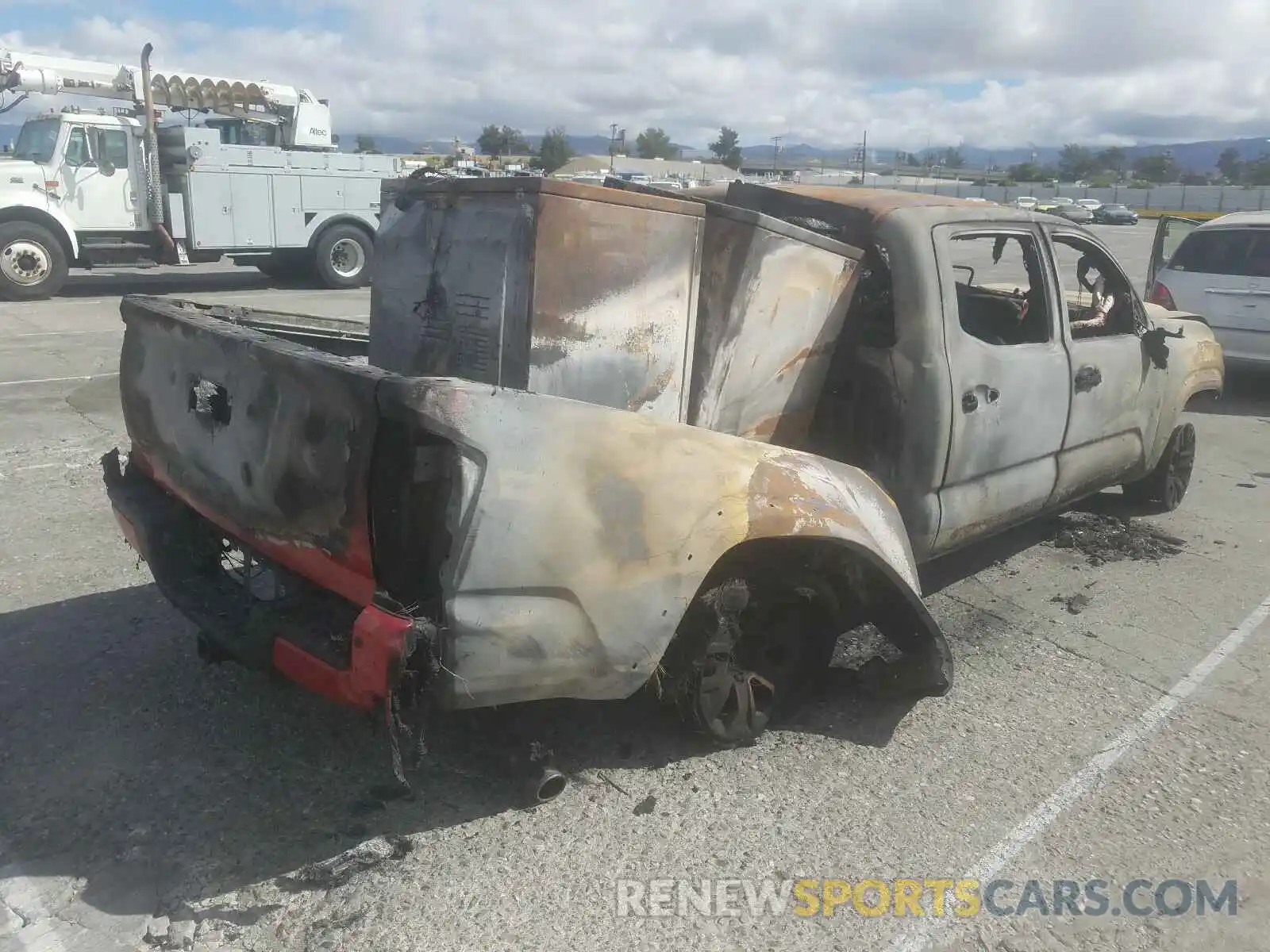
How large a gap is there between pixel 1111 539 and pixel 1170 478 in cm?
77

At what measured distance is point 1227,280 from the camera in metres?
9.66

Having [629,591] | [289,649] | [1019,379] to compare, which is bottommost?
[289,649]

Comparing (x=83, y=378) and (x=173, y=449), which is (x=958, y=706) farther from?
(x=83, y=378)

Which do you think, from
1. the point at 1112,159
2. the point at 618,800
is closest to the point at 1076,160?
the point at 1112,159

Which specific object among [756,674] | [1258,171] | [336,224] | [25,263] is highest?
[1258,171]

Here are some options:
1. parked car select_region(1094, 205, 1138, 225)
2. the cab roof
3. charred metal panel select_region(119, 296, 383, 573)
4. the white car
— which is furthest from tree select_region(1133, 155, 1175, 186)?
charred metal panel select_region(119, 296, 383, 573)

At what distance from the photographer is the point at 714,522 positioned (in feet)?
9.57

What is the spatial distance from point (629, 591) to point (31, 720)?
2254 mm

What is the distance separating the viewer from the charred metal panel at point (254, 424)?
268cm

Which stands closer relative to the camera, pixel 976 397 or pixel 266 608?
pixel 266 608

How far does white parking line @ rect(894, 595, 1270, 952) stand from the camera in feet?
8.94

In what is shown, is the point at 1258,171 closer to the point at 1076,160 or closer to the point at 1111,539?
the point at 1076,160

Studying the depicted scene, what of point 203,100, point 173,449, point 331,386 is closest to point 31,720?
point 173,449

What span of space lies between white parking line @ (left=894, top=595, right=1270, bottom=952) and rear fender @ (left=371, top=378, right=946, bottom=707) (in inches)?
38.7
